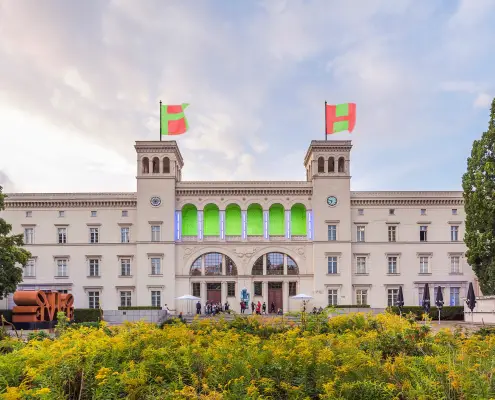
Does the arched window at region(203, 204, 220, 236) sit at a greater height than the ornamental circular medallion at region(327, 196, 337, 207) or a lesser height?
lesser

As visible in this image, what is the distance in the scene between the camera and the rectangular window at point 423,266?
4928 cm

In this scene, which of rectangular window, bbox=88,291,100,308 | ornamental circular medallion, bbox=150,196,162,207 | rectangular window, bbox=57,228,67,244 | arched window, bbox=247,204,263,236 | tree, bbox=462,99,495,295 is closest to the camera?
tree, bbox=462,99,495,295

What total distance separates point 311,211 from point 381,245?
772cm

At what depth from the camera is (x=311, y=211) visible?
49750 mm

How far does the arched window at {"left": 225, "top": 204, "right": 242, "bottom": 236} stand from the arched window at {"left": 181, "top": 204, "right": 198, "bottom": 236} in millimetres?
3153

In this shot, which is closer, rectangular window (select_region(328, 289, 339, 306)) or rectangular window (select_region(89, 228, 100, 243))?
rectangular window (select_region(328, 289, 339, 306))

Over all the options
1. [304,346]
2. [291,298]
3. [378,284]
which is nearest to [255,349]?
[304,346]

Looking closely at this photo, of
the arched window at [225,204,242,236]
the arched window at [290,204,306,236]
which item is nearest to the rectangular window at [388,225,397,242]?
the arched window at [290,204,306,236]

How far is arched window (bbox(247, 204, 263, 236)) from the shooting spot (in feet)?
165

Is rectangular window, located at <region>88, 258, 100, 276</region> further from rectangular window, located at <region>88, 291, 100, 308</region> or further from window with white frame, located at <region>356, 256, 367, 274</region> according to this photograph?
window with white frame, located at <region>356, 256, 367, 274</region>

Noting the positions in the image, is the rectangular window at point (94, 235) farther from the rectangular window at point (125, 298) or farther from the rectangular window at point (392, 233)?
the rectangular window at point (392, 233)

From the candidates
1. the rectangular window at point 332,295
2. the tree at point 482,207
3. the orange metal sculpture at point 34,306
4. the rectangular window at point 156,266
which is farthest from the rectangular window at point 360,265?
the orange metal sculpture at point 34,306

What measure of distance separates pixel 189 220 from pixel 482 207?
89.5 feet

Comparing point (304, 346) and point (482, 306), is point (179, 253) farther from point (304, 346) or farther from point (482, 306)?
point (304, 346)
